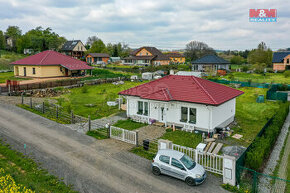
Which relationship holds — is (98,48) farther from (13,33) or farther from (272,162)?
(272,162)

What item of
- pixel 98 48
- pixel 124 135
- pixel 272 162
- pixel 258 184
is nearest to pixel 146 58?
pixel 98 48

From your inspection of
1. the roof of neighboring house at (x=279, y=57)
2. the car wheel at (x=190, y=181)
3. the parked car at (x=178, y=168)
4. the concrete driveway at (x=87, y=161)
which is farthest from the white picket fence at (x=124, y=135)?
the roof of neighboring house at (x=279, y=57)

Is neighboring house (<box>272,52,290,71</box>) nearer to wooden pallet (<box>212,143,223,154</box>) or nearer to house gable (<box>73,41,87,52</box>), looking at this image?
house gable (<box>73,41,87,52</box>)

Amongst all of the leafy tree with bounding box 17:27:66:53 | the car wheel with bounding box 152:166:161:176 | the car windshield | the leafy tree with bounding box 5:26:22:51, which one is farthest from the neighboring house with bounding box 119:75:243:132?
the leafy tree with bounding box 5:26:22:51

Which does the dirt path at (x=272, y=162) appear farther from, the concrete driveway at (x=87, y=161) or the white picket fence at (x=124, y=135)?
the white picket fence at (x=124, y=135)

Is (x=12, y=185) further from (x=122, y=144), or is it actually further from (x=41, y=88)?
(x=41, y=88)

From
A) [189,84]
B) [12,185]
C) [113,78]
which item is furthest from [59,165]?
[113,78]
